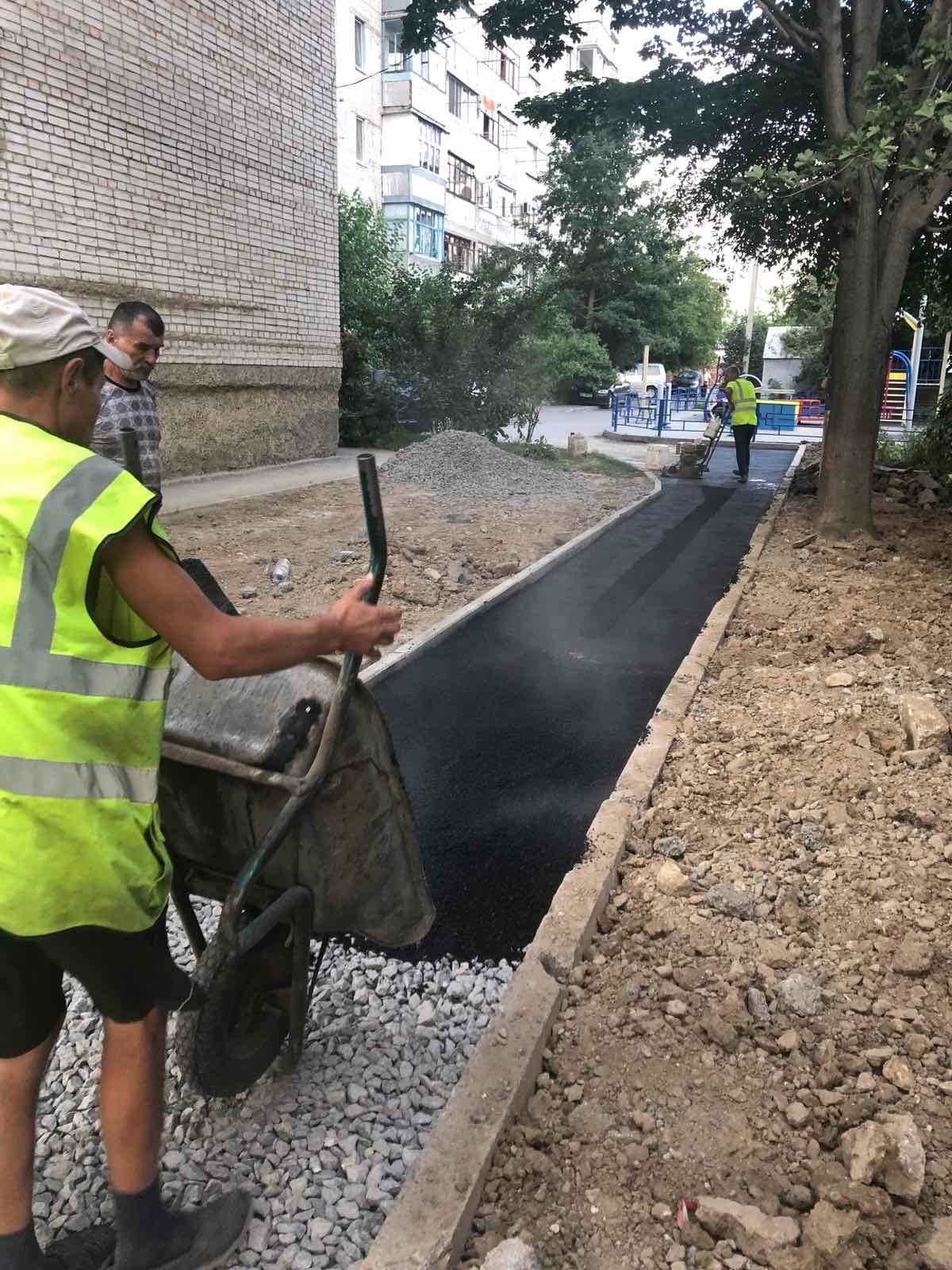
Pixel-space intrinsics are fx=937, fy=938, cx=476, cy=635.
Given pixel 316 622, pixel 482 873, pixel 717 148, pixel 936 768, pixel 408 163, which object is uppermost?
pixel 408 163

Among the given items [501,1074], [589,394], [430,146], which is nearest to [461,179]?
[430,146]

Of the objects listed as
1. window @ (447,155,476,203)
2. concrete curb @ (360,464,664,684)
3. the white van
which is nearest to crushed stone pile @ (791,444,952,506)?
concrete curb @ (360,464,664,684)

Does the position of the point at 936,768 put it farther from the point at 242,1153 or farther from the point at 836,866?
the point at 242,1153

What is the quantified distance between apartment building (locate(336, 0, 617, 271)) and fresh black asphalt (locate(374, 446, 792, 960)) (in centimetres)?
1882

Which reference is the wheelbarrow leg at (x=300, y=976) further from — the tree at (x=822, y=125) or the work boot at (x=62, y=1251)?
the tree at (x=822, y=125)

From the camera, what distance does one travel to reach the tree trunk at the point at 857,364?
9062mm

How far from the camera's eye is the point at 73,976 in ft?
5.59

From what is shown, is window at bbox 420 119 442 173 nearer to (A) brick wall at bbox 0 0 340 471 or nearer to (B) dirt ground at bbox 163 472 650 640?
(A) brick wall at bbox 0 0 340 471

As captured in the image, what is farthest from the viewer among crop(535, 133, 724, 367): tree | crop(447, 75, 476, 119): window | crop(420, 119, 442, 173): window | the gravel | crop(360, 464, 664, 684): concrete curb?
crop(535, 133, 724, 367): tree

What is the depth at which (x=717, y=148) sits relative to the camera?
12258 millimetres

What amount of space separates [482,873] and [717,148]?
11640 mm

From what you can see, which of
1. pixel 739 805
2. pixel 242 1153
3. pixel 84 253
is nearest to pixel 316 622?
pixel 242 1153

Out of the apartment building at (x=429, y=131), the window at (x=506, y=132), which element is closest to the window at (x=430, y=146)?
the apartment building at (x=429, y=131)

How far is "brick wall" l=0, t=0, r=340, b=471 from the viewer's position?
11133 mm
